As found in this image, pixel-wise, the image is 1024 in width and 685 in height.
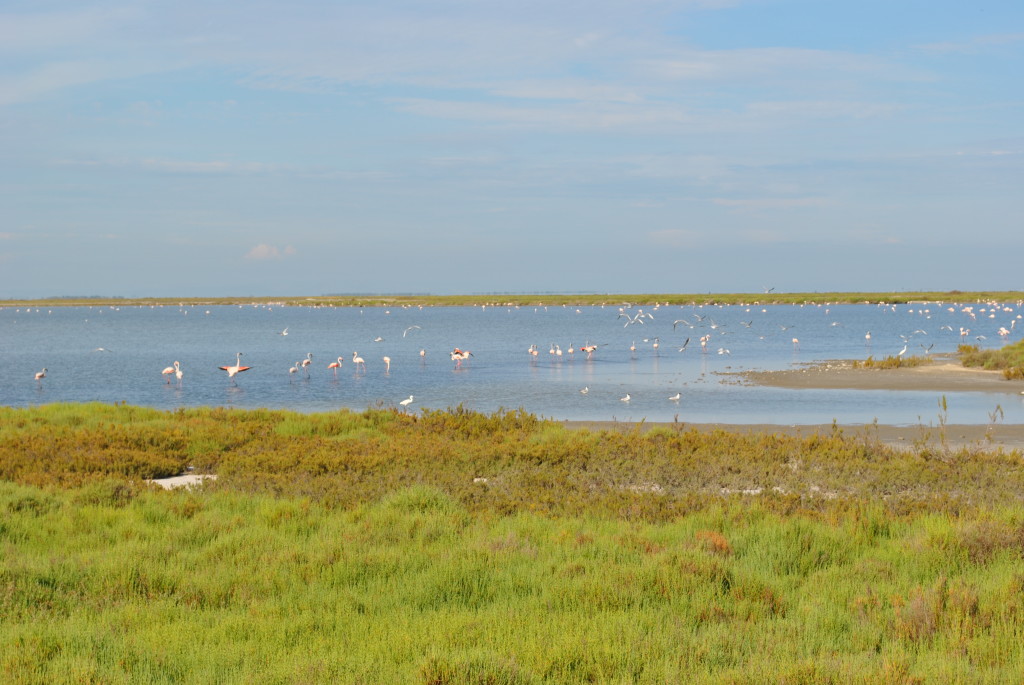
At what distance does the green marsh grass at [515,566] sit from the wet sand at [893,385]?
5322 mm

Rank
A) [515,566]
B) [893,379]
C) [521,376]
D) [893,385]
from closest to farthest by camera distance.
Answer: [515,566] → [893,385] → [893,379] → [521,376]

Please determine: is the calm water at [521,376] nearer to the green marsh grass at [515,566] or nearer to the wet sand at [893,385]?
the wet sand at [893,385]

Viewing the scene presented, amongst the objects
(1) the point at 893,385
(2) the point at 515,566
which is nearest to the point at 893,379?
(1) the point at 893,385

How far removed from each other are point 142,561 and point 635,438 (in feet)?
29.5

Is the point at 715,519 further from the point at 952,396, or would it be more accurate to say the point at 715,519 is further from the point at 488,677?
the point at 952,396

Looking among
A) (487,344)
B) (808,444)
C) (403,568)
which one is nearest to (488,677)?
(403,568)

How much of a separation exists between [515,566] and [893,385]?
26461mm

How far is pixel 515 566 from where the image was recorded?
837 centimetres

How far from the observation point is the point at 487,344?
62.1 m

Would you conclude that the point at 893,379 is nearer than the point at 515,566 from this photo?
No

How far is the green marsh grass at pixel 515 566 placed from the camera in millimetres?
Result: 6195

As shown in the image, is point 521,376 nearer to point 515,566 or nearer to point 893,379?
point 893,379

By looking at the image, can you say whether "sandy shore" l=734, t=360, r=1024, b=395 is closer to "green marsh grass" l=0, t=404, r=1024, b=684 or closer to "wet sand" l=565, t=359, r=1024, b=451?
"wet sand" l=565, t=359, r=1024, b=451

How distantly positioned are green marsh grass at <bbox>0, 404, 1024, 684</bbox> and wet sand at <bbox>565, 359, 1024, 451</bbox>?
5.32 m
